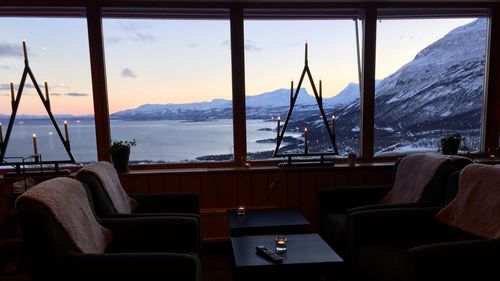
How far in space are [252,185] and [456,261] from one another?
5.84ft

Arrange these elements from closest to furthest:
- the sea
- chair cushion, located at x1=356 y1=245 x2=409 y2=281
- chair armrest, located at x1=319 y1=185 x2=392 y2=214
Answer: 1. chair cushion, located at x1=356 y1=245 x2=409 y2=281
2. chair armrest, located at x1=319 y1=185 x2=392 y2=214
3. the sea

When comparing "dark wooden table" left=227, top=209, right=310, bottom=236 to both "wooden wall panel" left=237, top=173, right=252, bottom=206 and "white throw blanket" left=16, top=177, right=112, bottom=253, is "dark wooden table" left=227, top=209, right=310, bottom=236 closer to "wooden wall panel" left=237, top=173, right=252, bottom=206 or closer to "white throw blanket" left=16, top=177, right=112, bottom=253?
"wooden wall panel" left=237, top=173, right=252, bottom=206

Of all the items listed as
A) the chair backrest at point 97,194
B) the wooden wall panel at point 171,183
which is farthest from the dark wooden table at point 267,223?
Answer: the chair backrest at point 97,194

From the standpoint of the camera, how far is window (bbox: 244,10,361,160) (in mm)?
3217

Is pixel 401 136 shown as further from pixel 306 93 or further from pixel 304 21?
pixel 304 21

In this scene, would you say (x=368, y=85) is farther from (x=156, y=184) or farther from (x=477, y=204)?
(x=156, y=184)

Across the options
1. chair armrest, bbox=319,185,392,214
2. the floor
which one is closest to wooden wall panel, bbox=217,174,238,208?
the floor

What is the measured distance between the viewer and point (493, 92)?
11.0ft

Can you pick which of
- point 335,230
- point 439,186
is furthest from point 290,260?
point 439,186

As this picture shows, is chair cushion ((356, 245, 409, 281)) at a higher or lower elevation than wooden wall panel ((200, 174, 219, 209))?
lower

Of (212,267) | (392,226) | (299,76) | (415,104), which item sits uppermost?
(299,76)

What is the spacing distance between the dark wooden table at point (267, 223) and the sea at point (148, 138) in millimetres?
861

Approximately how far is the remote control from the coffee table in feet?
0.08

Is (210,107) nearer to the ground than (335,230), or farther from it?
farther from it
